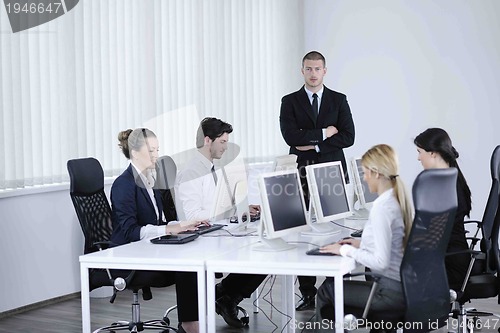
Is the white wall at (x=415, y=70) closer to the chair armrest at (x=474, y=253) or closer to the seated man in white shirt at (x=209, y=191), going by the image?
the seated man in white shirt at (x=209, y=191)

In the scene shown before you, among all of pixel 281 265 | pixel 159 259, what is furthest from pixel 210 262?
pixel 281 265

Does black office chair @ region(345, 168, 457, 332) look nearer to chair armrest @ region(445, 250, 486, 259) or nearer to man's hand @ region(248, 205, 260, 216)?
chair armrest @ region(445, 250, 486, 259)

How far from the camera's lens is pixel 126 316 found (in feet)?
20.5

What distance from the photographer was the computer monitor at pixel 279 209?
172 inches

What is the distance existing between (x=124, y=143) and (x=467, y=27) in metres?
4.57

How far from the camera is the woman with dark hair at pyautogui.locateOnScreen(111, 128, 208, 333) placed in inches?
201

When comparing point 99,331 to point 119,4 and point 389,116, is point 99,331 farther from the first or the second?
point 389,116

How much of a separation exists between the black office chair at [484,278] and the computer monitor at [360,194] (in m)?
1.09

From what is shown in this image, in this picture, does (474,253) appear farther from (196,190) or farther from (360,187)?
(196,190)

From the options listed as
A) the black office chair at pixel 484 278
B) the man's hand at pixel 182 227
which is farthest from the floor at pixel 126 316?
the man's hand at pixel 182 227

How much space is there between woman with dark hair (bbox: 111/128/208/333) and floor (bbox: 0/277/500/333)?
2.36 ft

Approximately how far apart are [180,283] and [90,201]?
0.99m

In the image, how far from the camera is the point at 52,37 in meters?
6.64

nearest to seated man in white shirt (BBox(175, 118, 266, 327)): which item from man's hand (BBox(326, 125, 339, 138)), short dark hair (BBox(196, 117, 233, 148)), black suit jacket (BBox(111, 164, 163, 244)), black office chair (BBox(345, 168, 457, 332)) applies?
short dark hair (BBox(196, 117, 233, 148))
